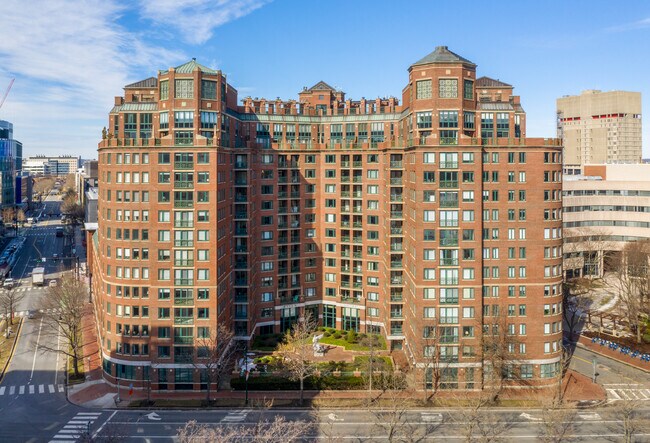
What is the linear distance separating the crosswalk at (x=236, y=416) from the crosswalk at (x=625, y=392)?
1935 inches

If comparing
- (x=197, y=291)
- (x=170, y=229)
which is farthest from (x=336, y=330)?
(x=170, y=229)

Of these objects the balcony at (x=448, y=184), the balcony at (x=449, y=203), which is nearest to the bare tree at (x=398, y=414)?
the balcony at (x=449, y=203)

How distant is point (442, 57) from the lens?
75.5 metres

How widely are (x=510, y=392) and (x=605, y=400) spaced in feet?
39.2

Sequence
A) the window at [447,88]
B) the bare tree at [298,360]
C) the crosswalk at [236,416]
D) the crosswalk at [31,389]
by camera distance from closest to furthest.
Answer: the crosswalk at [236,416] → the bare tree at [298,360] → the crosswalk at [31,389] → the window at [447,88]

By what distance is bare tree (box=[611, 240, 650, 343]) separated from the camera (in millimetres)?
97787

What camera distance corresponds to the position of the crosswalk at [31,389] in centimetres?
7375

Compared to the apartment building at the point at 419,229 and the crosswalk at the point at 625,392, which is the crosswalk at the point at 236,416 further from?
the crosswalk at the point at 625,392

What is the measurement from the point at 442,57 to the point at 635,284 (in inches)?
2706

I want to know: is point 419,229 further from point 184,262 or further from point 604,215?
point 604,215

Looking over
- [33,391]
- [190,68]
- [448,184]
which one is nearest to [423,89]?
[448,184]

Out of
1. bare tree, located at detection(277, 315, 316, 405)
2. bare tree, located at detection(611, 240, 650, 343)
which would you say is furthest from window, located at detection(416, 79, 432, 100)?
bare tree, located at detection(611, 240, 650, 343)

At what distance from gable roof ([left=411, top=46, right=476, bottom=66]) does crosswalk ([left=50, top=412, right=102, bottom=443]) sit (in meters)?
64.7

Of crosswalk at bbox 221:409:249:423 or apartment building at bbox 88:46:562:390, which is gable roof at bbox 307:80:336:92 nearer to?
apartment building at bbox 88:46:562:390
